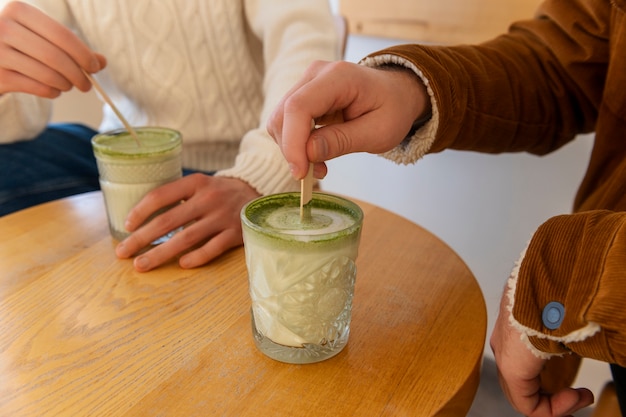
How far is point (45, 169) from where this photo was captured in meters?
0.94

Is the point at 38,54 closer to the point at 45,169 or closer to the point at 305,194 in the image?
the point at 45,169

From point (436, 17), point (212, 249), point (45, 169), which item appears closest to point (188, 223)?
point (212, 249)

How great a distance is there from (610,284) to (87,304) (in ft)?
1.65

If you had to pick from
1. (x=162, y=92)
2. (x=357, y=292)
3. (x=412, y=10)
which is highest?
(x=412, y=10)

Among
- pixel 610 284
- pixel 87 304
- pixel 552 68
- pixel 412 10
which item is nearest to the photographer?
pixel 610 284

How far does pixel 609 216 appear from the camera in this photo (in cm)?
47

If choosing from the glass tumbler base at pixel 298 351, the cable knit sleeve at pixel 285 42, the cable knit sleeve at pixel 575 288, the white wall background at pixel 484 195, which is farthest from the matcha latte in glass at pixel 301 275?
the white wall background at pixel 484 195

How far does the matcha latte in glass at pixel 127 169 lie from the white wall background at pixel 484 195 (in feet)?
2.72

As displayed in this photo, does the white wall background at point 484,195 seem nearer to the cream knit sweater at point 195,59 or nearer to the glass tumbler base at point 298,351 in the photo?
the cream knit sweater at point 195,59

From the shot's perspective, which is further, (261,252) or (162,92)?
(162,92)

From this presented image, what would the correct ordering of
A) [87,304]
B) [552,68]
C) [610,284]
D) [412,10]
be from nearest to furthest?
[610,284], [87,304], [552,68], [412,10]

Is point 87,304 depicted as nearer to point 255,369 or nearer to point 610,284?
point 255,369

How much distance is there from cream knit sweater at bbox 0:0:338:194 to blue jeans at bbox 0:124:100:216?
0.10 ft

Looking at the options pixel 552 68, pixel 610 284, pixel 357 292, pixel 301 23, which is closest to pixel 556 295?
pixel 610 284
